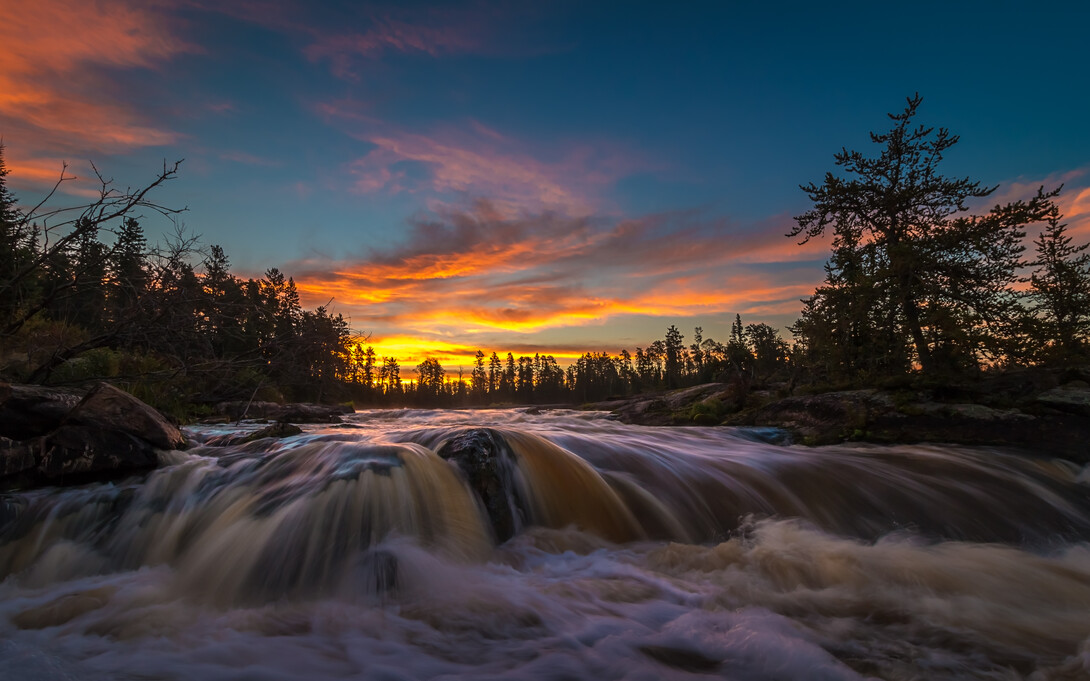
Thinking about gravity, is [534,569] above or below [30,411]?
below

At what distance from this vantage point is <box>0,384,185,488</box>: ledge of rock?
4.62 m

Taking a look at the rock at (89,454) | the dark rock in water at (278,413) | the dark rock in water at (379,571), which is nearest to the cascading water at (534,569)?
the dark rock in water at (379,571)

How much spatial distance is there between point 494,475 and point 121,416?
4.77 meters

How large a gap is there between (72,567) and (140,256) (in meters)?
3.37

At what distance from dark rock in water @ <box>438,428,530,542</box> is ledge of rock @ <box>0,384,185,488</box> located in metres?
3.70

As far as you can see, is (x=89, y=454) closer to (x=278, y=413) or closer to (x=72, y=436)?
(x=72, y=436)

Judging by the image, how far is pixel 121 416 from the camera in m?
5.58

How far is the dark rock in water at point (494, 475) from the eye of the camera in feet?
15.3

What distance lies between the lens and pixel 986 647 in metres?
2.82

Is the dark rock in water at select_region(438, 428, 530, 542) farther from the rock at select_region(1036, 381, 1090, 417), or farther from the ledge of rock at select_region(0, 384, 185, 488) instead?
the rock at select_region(1036, 381, 1090, 417)

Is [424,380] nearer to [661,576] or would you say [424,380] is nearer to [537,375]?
[537,375]

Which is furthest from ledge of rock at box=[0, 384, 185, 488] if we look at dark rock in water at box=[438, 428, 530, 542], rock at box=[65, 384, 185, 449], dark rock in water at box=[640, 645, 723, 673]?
dark rock in water at box=[640, 645, 723, 673]

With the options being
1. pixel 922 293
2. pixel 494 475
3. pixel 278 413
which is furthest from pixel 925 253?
pixel 278 413

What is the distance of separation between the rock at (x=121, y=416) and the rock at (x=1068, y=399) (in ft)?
46.3
